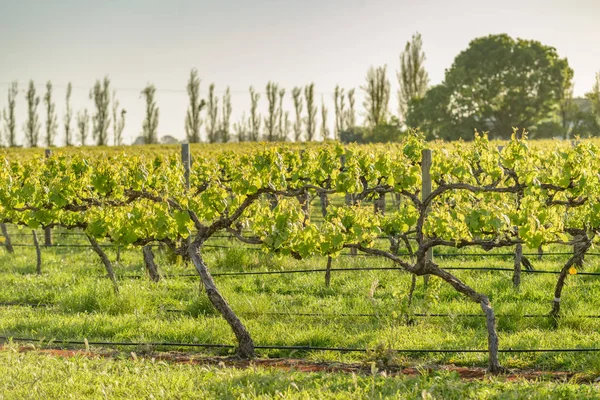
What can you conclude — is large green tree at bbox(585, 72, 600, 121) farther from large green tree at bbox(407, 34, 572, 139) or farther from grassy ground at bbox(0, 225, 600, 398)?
grassy ground at bbox(0, 225, 600, 398)

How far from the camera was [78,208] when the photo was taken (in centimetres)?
819

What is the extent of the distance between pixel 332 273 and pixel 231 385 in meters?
5.54

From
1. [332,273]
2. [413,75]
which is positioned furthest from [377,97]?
[332,273]

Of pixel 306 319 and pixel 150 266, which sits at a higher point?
pixel 150 266

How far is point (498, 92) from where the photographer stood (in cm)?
4397

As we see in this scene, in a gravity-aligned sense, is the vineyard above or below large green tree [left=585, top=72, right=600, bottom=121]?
below

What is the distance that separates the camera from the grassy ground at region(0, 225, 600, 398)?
5.52 meters

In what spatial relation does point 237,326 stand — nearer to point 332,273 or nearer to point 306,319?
point 306,319

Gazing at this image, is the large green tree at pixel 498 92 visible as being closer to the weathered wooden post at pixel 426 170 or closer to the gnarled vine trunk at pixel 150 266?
the weathered wooden post at pixel 426 170

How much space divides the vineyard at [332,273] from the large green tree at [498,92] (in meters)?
32.4

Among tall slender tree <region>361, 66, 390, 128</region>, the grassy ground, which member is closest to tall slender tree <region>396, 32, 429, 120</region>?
tall slender tree <region>361, 66, 390, 128</region>

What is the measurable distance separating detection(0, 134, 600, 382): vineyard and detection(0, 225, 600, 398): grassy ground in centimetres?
3

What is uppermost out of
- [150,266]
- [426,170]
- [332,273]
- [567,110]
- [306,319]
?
[567,110]

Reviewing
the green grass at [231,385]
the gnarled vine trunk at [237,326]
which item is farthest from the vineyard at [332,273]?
the green grass at [231,385]
